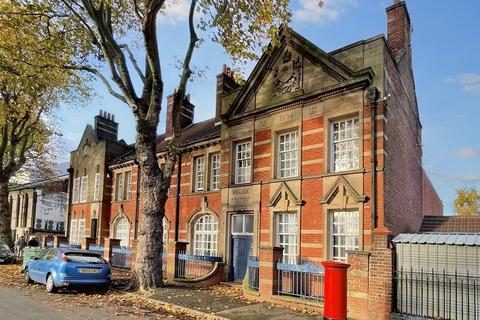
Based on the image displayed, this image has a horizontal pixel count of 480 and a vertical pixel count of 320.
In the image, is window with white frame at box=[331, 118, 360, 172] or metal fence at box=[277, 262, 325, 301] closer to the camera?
metal fence at box=[277, 262, 325, 301]

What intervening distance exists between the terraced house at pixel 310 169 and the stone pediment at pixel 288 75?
44 mm

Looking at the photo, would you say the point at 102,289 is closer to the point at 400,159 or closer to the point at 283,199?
the point at 283,199

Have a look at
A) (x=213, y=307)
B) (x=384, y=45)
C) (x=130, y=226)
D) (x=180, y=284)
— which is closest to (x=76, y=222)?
(x=130, y=226)

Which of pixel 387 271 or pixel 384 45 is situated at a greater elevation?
pixel 384 45

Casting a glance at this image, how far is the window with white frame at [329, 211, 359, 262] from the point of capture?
13578 mm

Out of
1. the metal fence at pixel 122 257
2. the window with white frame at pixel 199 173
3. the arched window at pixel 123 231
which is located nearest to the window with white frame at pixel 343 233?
the window with white frame at pixel 199 173

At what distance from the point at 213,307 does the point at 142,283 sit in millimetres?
3302

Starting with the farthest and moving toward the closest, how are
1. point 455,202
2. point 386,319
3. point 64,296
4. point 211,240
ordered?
point 455,202
point 211,240
point 64,296
point 386,319

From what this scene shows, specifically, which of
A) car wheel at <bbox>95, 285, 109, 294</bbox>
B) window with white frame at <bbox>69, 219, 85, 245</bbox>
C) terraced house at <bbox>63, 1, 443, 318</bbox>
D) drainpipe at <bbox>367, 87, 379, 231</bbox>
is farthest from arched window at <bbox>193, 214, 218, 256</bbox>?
window with white frame at <bbox>69, 219, 85, 245</bbox>

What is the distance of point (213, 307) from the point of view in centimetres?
1166

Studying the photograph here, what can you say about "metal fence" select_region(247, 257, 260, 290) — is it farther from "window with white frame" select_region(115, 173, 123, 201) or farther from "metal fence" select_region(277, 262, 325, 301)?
"window with white frame" select_region(115, 173, 123, 201)

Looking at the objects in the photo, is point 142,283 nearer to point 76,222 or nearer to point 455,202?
point 76,222

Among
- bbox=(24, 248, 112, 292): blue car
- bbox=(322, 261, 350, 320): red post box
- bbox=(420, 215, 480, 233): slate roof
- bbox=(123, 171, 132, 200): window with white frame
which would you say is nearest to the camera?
bbox=(322, 261, 350, 320): red post box

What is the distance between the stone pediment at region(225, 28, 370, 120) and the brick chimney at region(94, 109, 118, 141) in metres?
16.0
